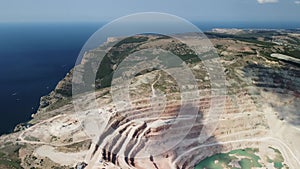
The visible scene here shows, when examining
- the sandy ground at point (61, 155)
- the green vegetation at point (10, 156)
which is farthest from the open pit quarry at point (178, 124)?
the green vegetation at point (10, 156)

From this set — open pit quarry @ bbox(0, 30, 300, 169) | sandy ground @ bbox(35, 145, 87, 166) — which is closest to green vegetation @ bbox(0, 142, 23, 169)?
open pit quarry @ bbox(0, 30, 300, 169)

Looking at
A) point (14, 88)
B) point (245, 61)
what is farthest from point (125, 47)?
point (245, 61)

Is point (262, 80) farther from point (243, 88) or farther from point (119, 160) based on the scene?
point (119, 160)

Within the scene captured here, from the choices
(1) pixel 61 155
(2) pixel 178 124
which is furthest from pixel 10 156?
(2) pixel 178 124

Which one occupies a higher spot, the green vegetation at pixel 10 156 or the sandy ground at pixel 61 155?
the green vegetation at pixel 10 156

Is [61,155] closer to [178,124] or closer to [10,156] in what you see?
[10,156]

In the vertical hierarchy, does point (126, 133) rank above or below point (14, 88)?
above

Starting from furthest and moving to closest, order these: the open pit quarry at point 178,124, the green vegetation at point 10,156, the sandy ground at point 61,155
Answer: the open pit quarry at point 178,124, the sandy ground at point 61,155, the green vegetation at point 10,156

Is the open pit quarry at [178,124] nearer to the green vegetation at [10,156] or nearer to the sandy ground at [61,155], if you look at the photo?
the sandy ground at [61,155]
